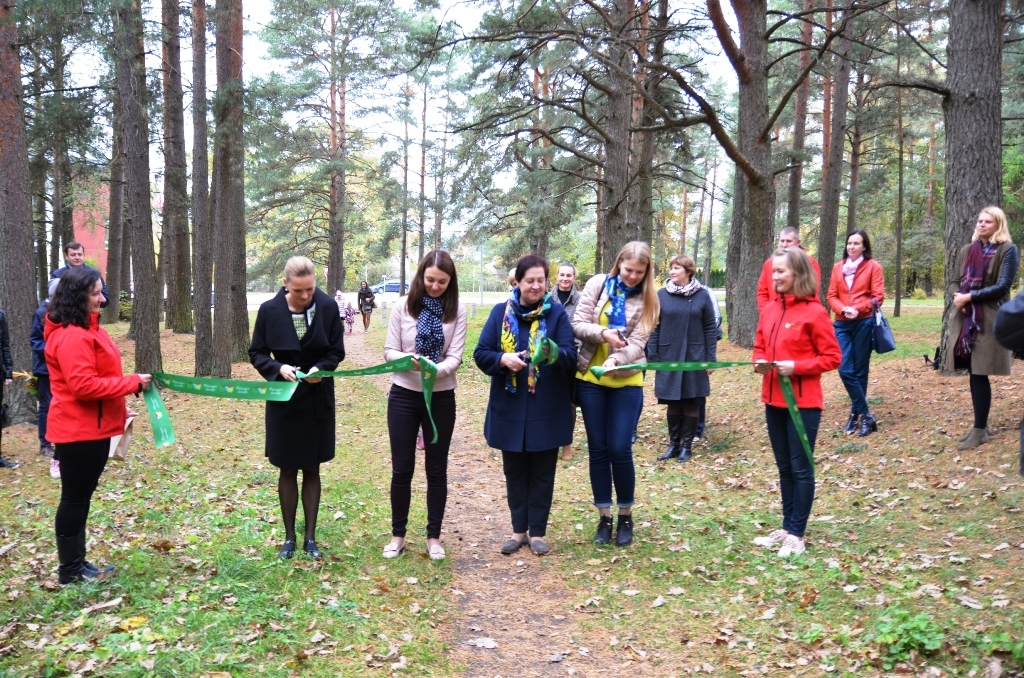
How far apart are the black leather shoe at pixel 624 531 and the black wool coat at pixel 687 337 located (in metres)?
2.67

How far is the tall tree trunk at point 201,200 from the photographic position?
13406 mm

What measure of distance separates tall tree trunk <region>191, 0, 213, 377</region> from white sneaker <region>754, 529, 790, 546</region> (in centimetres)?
1069

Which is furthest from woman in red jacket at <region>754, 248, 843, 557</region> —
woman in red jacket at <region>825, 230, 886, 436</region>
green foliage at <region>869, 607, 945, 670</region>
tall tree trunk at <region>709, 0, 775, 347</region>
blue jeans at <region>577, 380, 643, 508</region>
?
tall tree trunk at <region>709, 0, 775, 347</region>

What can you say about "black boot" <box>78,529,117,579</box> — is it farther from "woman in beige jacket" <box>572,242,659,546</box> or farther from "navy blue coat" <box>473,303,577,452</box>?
"woman in beige jacket" <box>572,242,659,546</box>

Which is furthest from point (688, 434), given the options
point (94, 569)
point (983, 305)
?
point (94, 569)

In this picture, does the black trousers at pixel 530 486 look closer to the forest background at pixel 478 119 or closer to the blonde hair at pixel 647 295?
the blonde hair at pixel 647 295

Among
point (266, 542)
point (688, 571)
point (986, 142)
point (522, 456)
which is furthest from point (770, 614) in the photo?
point (986, 142)

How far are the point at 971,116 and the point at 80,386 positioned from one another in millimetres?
9349

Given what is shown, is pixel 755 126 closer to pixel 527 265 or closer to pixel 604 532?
pixel 527 265

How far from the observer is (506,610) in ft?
16.2

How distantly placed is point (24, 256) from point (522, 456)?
24.8 feet

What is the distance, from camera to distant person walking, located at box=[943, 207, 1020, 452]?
671 centimetres

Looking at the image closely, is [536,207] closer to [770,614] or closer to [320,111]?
[770,614]

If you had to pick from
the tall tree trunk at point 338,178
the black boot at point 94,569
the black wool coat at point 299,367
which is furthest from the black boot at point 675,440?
the tall tree trunk at point 338,178
